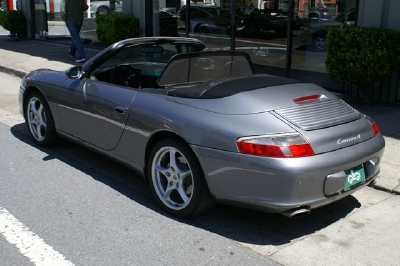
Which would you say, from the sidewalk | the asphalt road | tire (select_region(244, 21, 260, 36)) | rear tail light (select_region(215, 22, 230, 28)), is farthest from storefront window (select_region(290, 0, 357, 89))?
the asphalt road

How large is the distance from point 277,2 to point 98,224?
7098 mm

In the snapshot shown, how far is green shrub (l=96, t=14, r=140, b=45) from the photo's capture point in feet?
38.5

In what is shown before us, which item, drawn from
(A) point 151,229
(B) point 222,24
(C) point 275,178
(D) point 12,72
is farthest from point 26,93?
(B) point 222,24

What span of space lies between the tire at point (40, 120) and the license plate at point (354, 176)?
3382mm

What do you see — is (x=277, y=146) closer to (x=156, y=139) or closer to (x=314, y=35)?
(x=156, y=139)

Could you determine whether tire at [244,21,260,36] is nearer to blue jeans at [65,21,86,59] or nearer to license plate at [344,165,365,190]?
blue jeans at [65,21,86,59]

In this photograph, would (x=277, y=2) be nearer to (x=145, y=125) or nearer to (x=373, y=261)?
(x=145, y=125)

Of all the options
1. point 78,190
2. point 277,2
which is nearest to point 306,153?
point 78,190

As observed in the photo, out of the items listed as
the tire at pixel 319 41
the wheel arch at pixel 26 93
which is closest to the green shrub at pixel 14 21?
the tire at pixel 319 41

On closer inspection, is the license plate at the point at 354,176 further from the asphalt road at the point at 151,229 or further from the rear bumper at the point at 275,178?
the asphalt road at the point at 151,229

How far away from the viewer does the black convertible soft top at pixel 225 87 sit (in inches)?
153

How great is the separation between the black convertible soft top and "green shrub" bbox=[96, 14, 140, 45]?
7998mm

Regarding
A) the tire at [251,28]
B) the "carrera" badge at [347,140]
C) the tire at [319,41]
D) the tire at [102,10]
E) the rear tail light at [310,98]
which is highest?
the tire at [102,10]

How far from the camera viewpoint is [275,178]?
3.34 meters
